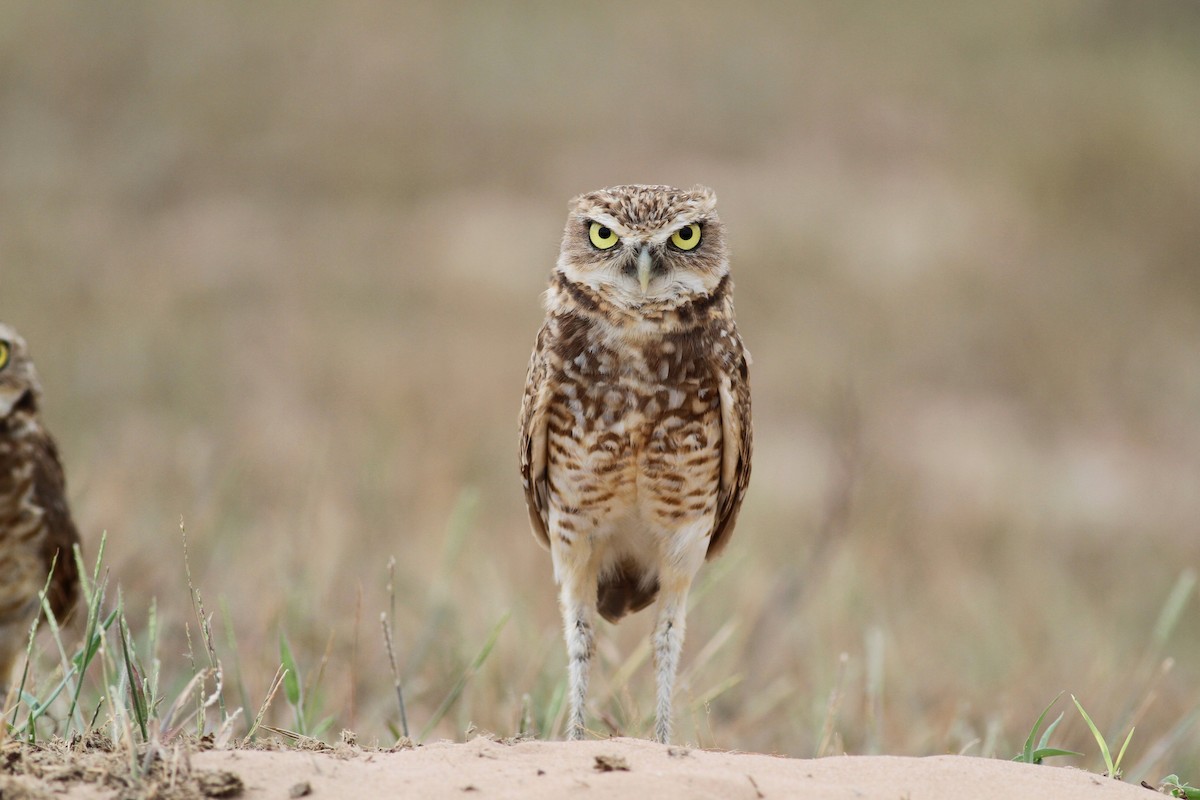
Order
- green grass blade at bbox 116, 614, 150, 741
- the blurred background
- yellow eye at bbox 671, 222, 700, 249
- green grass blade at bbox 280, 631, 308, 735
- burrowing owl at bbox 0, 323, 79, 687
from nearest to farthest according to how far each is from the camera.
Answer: green grass blade at bbox 116, 614, 150, 741, green grass blade at bbox 280, 631, 308, 735, yellow eye at bbox 671, 222, 700, 249, burrowing owl at bbox 0, 323, 79, 687, the blurred background

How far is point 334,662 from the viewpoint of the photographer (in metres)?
5.87

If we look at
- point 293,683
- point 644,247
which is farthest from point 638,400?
point 293,683

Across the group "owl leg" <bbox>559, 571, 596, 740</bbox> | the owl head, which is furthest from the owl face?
the owl head

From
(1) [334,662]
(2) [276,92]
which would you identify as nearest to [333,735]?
(1) [334,662]

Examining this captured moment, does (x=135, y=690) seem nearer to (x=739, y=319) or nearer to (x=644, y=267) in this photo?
(x=644, y=267)

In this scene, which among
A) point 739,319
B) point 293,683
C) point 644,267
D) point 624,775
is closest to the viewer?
point 624,775

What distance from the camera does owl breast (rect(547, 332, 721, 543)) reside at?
4219 millimetres

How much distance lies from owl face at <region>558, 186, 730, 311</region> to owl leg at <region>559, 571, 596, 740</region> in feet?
3.14

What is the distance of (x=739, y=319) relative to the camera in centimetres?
1838

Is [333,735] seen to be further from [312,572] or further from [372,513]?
[372,513]

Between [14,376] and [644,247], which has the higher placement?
[644,247]

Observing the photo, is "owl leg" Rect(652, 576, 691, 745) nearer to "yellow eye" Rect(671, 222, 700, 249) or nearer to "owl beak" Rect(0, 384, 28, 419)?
"yellow eye" Rect(671, 222, 700, 249)

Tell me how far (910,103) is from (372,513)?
18845 mm

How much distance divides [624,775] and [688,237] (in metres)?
2.09
